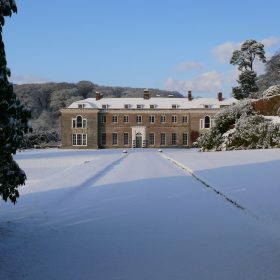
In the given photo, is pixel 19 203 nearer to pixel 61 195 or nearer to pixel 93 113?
pixel 61 195

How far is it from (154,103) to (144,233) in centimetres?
5674

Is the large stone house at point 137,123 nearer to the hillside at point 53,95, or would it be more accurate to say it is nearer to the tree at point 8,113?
the hillside at point 53,95

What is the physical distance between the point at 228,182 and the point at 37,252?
7.67m

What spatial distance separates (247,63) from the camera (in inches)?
2267

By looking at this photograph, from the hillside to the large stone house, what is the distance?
28.5 m

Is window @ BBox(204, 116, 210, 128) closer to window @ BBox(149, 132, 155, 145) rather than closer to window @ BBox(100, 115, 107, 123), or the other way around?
window @ BBox(149, 132, 155, 145)

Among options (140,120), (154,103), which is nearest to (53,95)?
(154,103)

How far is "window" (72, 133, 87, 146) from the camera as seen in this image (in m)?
61.2

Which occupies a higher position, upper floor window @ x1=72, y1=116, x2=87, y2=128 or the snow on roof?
the snow on roof

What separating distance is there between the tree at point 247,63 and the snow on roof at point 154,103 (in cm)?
389

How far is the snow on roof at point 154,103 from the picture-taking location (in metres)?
61.4

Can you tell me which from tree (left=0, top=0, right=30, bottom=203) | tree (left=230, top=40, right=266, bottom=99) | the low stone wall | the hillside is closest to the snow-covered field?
tree (left=0, top=0, right=30, bottom=203)

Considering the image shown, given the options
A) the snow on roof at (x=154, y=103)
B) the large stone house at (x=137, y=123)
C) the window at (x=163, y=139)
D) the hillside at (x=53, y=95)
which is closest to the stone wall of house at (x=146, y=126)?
the large stone house at (x=137, y=123)

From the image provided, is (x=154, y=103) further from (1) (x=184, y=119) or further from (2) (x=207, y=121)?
(2) (x=207, y=121)
